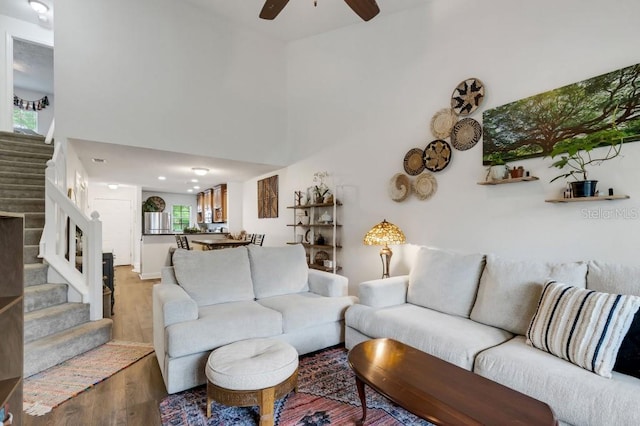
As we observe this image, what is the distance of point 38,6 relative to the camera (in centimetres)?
486

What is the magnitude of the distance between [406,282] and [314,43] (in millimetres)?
3840

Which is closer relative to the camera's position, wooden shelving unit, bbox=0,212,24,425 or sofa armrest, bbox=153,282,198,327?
wooden shelving unit, bbox=0,212,24,425

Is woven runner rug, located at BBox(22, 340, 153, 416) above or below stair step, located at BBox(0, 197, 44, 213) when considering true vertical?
below

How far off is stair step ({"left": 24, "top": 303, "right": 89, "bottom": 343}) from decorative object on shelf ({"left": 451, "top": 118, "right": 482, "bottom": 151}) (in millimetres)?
3950

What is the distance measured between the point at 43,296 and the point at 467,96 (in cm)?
436

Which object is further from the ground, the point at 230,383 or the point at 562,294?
the point at 562,294

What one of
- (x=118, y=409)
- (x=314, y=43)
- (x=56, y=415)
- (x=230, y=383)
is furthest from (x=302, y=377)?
(x=314, y=43)

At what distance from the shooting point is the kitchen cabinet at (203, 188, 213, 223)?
8.47m

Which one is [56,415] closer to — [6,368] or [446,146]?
[6,368]

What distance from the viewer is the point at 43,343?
2484mm

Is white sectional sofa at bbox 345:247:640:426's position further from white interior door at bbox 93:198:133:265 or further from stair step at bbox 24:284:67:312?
white interior door at bbox 93:198:133:265

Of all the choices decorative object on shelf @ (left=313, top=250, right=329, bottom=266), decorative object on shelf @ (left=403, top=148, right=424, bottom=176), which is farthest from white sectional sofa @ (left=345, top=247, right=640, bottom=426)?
decorative object on shelf @ (left=313, top=250, right=329, bottom=266)

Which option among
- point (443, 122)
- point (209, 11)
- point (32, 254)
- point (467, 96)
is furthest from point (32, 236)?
point (467, 96)

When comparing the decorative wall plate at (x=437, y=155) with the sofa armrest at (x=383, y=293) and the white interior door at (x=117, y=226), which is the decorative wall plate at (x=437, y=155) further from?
the white interior door at (x=117, y=226)
